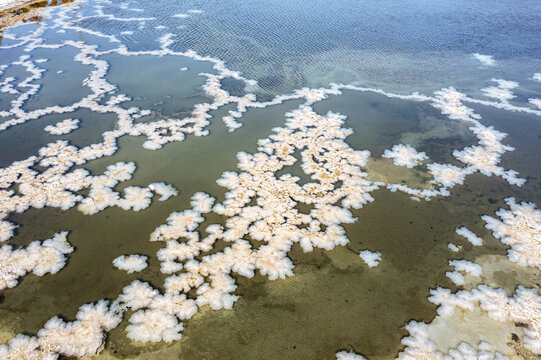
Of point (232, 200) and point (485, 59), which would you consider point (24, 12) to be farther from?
point (485, 59)

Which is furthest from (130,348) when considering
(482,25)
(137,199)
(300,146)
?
(482,25)

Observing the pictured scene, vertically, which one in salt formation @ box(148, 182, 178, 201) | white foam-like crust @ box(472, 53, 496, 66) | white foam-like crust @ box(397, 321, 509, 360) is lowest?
white foam-like crust @ box(397, 321, 509, 360)

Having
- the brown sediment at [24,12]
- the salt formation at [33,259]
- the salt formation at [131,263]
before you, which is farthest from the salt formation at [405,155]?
the brown sediment at [24,12]

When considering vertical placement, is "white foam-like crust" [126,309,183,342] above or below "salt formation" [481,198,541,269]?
below

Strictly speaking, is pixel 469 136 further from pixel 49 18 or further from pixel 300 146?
pixel 49 18

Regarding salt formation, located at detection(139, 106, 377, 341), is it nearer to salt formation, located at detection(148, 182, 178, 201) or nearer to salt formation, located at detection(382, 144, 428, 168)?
salt formation, located at detection(148, 182, 178, 201)

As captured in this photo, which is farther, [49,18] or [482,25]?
[49,18]

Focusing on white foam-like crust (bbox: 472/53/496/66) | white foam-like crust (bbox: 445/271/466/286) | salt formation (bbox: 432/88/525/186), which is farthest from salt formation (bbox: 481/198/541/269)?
white foam-like crust (bbox: 472/53/496/66)

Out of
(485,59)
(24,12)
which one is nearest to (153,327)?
(485,59)
